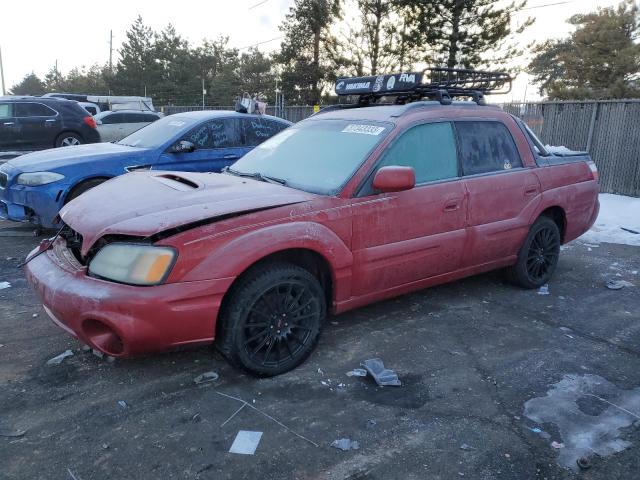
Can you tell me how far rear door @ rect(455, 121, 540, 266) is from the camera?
430cm

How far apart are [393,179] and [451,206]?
0.84 meters

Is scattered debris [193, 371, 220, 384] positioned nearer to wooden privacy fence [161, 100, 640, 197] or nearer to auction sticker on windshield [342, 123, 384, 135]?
auction sticker on windshield [342, 123, 384, 135]

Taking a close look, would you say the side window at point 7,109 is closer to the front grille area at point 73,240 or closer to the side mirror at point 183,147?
the side mirror at point 183,147

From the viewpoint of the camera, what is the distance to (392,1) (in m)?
21.4

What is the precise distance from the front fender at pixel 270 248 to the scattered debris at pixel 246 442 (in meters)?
0.86

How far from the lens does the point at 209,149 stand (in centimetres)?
686

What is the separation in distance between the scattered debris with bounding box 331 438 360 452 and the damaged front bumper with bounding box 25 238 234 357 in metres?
0.93

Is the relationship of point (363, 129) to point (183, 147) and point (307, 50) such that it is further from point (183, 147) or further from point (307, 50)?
point (307, 50)

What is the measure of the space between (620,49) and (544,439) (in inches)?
1074

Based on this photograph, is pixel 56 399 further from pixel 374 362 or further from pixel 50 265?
pixel 374 362

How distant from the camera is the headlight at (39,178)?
19.3 feet

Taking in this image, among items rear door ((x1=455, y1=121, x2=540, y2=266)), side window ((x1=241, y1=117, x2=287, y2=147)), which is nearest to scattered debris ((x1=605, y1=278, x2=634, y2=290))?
rear door ((x1=455, y1=121, x2=540, y2=266))

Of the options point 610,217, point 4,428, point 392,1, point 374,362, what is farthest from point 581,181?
point 392,1

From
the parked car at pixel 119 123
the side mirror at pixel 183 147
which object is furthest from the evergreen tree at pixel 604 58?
the side mirror at pixel 183 147
